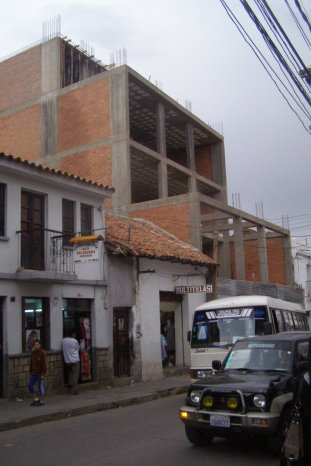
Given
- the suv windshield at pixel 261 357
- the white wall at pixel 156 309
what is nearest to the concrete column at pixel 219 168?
the white wall at pixel 156 309

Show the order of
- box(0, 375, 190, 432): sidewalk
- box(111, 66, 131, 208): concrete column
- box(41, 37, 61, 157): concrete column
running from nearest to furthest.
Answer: box(0, 375, 190, 432): sidewalk < box(111, 66, 131, 208): concrete column < box(41, 37, 61, 157): concrete column

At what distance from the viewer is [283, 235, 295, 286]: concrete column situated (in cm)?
3238

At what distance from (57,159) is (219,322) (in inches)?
880

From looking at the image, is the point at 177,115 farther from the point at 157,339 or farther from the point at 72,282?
the point at 72,282

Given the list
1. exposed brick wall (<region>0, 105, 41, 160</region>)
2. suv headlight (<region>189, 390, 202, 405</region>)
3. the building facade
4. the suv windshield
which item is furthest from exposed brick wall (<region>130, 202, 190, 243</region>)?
suv headlight (<region>189, 390, 202, 405</region>)

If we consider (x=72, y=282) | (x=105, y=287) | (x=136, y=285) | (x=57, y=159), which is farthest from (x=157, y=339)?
(x=57, y=159)

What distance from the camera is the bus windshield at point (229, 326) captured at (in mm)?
11773

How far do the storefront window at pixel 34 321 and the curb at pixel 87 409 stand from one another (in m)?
2.52

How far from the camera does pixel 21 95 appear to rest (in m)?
33.7

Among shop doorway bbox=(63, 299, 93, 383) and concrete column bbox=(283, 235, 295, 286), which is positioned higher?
concrete column bbox=(283, 235, 295, 286)

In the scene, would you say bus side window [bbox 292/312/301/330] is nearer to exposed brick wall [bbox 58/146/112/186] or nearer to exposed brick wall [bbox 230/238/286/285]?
exposed brick wall [bbox 58/146/112/186]

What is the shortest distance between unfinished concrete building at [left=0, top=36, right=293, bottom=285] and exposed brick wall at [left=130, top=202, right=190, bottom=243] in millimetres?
1527

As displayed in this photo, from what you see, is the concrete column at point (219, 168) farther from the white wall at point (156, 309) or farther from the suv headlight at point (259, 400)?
the suv headlight at point (259, 400)

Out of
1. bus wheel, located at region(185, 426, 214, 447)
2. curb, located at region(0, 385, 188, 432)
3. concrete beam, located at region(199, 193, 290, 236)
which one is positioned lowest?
curb, located at region(0, 385, 188, 432)
